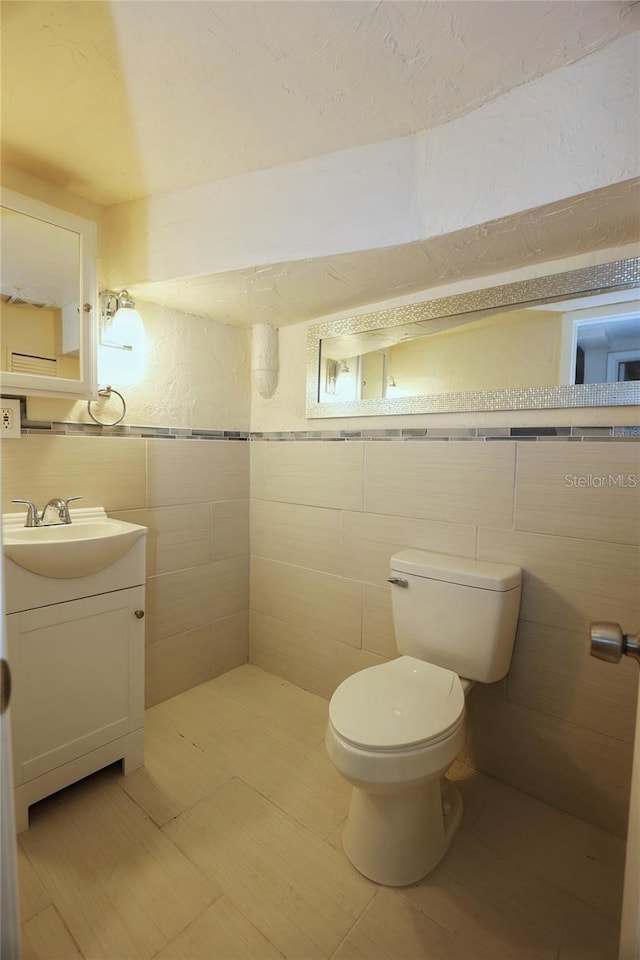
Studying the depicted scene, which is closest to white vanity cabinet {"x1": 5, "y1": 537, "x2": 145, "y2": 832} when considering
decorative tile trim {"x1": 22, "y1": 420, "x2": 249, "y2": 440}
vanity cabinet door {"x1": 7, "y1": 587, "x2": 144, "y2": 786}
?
vanity cabinet door {"x1": 7, "y1": 587, "x2": 144, "y2": 786}

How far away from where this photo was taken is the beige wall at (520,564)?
1379 mm

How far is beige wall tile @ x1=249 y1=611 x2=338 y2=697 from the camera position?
2.11 metres

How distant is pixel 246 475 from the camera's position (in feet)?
7.79

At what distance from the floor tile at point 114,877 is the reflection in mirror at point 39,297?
1457mm

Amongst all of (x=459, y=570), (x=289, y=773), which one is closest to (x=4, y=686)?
(x=459, y=570)

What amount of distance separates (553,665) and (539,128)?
1568mm

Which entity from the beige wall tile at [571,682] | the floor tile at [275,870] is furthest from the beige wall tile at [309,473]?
the floor tile at [275,870]

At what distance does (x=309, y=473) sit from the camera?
2.12m

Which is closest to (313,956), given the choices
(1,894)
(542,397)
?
(1,894)

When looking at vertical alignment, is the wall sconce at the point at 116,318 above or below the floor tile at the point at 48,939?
above

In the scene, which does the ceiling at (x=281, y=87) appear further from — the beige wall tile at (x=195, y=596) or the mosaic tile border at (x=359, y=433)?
the beige wall tile at (x=195, y=596)

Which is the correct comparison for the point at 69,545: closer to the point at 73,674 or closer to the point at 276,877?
the point at 73,674

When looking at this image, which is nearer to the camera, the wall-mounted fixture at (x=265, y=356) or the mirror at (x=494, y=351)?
the mirror at (x=494, y=351)

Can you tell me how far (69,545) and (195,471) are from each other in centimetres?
84
